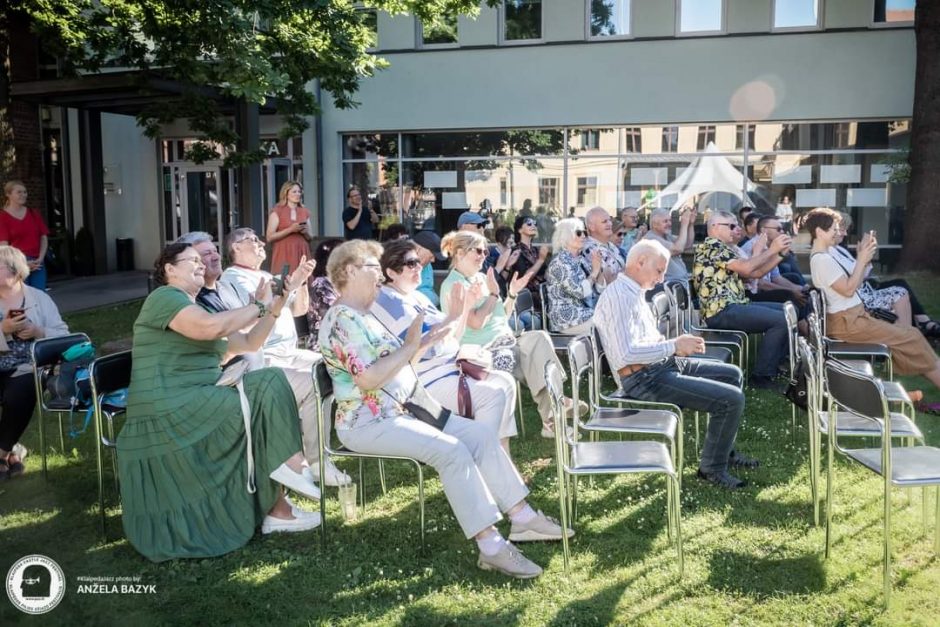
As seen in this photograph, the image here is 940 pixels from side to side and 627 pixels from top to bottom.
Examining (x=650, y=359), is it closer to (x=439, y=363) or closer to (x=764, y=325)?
(x=439, y=363)

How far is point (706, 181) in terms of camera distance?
16.0 m

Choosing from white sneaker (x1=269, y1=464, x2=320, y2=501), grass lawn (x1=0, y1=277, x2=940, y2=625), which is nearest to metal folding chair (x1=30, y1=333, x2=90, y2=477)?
grass lawn (x1=0, y1=277, x2=940, y2=625)

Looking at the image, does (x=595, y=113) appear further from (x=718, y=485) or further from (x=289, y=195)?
(x=718, y=485)

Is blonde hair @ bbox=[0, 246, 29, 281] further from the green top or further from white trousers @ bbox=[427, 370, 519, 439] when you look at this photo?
white trousers @ bbox=[427, 370, 519, 439]

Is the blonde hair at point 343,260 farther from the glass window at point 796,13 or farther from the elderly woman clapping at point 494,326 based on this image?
the glass window at point 796,13

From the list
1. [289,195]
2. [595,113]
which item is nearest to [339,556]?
[289,195]

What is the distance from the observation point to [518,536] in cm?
420

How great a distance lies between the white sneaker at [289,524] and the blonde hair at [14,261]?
2521mm

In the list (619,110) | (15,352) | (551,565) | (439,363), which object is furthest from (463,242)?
(619,110)

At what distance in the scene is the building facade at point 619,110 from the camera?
15.1m

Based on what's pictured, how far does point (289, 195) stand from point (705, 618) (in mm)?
7512

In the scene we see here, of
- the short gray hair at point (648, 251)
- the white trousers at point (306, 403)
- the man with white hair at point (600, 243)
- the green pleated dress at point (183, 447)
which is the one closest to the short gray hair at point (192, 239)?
the green pleated dress at point (183, 447)

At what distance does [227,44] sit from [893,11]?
460 inches

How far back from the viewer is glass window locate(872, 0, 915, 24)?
1480cm
